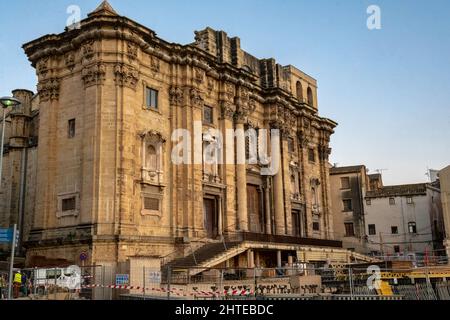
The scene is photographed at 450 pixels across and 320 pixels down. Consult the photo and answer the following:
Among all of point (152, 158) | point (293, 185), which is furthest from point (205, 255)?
point (293, 185)

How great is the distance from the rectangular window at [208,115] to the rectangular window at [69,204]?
38.2 ft

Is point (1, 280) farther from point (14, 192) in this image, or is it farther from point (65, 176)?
point (14, 192)

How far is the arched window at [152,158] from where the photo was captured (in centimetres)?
3275

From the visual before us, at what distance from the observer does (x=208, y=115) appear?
125 feet

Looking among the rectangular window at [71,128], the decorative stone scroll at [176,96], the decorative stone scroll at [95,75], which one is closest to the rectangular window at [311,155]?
the decorative stone scroll at [176,96]

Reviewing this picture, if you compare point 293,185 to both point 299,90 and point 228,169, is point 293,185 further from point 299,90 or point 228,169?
point 228,169

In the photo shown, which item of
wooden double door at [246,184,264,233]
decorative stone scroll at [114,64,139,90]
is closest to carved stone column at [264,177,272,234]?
wooden double door at [246,184,264,233]

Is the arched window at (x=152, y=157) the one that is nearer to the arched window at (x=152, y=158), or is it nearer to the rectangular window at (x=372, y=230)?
the arched window at (x=152, y=158)

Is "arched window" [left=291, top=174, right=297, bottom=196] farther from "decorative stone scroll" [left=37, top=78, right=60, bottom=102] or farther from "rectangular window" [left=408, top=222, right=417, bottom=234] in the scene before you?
"decorative stone scroll" [left=37, top=78, right=60, bottom=102]

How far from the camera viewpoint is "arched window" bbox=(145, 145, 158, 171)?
3275 centimetres
